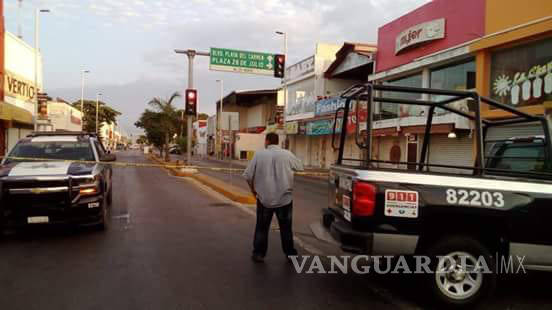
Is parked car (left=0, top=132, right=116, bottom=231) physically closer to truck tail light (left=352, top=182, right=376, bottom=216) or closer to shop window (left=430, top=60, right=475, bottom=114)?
truck tail light (left=352, top=182, right=376, bottom=216)

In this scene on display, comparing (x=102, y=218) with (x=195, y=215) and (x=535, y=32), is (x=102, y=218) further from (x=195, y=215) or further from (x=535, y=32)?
(x=535, y=32)

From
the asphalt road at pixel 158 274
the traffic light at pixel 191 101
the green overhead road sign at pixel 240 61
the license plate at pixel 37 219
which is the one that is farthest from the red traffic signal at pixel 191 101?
the license plate at pixel 37 219

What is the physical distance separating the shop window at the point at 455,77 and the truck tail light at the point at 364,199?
48.7ft

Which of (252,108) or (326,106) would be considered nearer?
(326,106)

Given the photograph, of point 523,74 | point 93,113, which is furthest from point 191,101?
point 93,113

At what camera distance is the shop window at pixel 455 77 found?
18.9 metres

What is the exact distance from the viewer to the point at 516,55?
16.4 metres

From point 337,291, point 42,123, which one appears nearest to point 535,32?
point 337,291

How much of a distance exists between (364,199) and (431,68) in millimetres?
18627

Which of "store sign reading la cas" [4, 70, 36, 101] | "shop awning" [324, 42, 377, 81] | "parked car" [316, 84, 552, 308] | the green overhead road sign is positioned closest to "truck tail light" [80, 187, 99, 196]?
"parked car" [316, 84, 552, 308]

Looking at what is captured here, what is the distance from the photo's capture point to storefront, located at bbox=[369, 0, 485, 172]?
18750mm

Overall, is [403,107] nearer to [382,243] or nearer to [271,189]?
[271,189]

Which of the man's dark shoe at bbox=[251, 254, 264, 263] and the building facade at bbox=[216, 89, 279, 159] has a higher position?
the building facade at bbox=[216, 89, 279, 159]

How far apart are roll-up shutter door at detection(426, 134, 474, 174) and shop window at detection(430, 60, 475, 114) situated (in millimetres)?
1453
